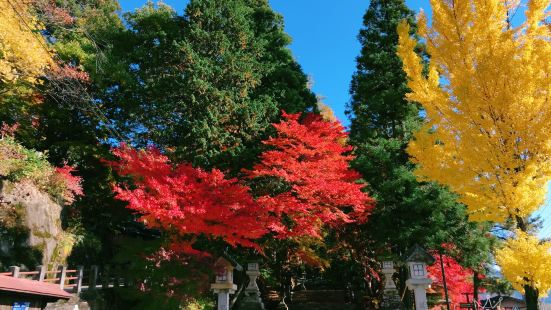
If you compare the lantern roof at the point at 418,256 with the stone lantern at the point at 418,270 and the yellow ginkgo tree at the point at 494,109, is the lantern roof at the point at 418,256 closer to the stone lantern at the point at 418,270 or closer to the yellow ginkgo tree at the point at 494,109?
the stone lantern at the point at 418,270

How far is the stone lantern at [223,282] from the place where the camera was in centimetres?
1188

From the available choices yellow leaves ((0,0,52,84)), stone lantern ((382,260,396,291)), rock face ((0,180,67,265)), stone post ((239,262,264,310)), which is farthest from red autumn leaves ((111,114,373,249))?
yellow leaves ((0,0,52,84))

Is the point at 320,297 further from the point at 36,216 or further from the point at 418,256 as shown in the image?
the point at 36,216

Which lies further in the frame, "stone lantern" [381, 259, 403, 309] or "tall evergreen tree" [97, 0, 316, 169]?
"tall evergreen tree" [97, 0, 316, 169]

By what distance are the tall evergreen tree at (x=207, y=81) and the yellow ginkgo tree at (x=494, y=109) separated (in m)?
9.93

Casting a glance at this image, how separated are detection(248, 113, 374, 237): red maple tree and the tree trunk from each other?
678cm

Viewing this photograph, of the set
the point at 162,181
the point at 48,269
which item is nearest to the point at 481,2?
the point at 162,181

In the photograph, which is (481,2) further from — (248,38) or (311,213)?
(248,38)

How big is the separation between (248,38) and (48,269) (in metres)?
13.1

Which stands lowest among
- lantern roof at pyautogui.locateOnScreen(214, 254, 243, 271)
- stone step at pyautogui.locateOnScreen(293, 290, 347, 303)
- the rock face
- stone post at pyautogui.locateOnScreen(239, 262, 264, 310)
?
stone step at pyautogui.locateOnScreen(293, 290, 347, 303)

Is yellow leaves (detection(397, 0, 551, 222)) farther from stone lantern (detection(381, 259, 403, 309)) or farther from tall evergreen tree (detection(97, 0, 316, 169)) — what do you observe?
tall evergreen tree (detection(97, 0, 316, 169))

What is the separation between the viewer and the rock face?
13.6 metres

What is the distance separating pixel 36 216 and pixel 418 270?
1335 centimetres

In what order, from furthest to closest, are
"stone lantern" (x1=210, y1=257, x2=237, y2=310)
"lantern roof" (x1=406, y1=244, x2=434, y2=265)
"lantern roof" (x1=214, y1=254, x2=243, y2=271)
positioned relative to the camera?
"lantern roof" (x1=214, y1=254, x2=243, y2=271), "stone lantern" (x1=210, y1=257, x2=237, y2=310), "lantern roof" (x1=406, y1=244, x2=434, y2=265)
